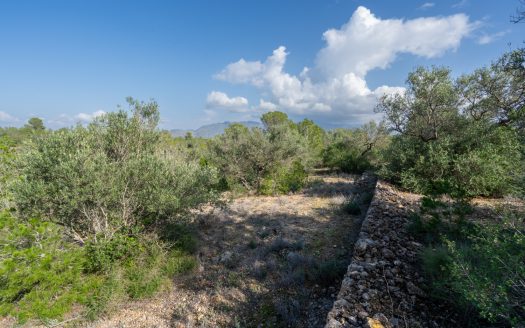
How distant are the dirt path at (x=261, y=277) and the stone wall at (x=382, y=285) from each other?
80 cm

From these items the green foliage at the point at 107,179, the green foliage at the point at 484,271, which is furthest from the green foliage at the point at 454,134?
the green foliage at the point at 107,179

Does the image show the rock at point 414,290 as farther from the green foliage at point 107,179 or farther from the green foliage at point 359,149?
the green foliage at point 359,149

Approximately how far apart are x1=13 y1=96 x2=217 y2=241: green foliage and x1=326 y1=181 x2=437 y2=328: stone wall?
16.3 ft

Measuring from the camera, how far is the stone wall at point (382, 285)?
304cm

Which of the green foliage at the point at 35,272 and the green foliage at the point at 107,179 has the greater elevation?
the green foliage at the point at 107,179

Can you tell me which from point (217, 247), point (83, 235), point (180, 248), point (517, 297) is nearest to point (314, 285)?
point (517, 297)

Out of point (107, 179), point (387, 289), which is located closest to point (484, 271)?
point (387, 289)

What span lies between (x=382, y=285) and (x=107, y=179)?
6.56 metres

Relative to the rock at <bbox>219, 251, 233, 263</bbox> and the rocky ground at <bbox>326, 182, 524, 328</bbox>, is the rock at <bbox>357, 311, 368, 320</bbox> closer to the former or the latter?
the rocky ground at <bbox>326, 182, 524, 328</bbox>

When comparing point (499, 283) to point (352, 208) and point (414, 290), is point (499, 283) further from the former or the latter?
point (352, 208)

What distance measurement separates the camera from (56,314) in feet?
14.2

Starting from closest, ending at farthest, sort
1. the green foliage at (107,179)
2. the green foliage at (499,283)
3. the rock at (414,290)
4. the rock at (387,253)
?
1. the green foliage at (499,283)
2. the rock at (414,290)
3. the rock at (387,253)
4. the green foliage at (107,179)

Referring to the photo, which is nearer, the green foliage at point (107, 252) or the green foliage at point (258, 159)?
the green foliage at point (107, 252)

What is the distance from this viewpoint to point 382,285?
3697mm
